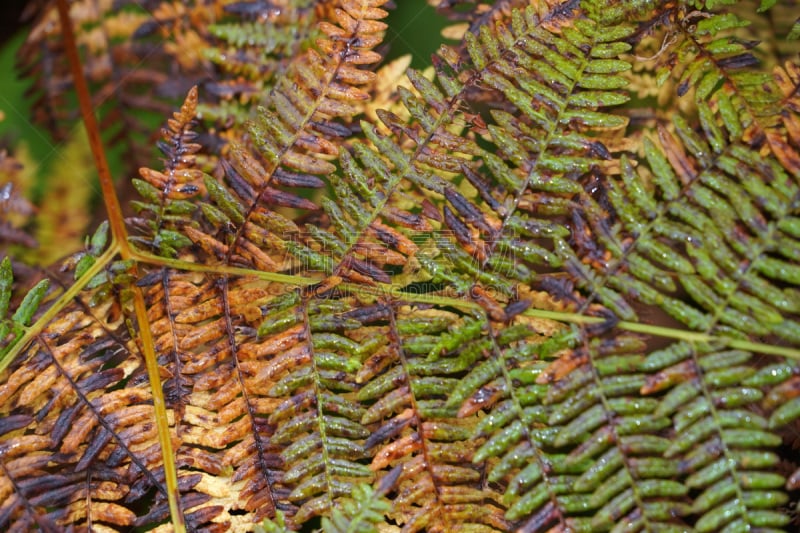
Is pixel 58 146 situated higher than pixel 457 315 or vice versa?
pixel 58 146

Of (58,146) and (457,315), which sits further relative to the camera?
(58,146)

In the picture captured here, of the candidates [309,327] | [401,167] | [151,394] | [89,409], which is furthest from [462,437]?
[89,409]

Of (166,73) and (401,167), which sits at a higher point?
(166,73)

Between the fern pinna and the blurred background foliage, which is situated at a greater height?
the blurred background foliage

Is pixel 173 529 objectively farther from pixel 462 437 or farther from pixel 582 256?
pixel 582 256

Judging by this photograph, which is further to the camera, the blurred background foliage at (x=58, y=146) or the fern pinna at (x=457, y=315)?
the blurred background foliage at (x=58, y=146)

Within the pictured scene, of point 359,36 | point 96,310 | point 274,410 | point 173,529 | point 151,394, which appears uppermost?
point 359,36

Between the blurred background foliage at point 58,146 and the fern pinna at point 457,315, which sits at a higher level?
the blurred background foliage at point 58,146

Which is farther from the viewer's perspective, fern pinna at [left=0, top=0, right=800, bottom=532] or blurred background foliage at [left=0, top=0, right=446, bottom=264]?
blurred background foliage at [left=0, top=0, right=446, bottom=264]
